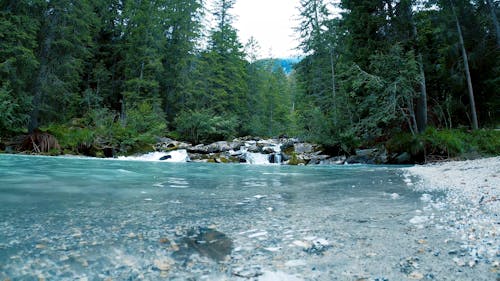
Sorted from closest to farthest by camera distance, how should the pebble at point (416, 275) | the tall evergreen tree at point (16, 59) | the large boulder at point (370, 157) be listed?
the pebble at point (416, 275), the large boulder at point (370, 157), the tall evergreen tree at point (16, 59)

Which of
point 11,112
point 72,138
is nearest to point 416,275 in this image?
point 72,138

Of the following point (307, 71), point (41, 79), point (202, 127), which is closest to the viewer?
point (41, 79)

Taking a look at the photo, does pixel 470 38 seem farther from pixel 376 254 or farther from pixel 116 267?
pixel 116 267

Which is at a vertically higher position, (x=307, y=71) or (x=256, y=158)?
(x=307, y=71)

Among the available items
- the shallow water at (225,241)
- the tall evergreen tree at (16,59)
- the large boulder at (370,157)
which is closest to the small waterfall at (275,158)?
the large boulder at (370,157)

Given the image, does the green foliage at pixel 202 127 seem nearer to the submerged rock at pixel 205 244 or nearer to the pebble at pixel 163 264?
the submerged rock at pixel 205 244

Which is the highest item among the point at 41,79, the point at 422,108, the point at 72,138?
the point at 41,79

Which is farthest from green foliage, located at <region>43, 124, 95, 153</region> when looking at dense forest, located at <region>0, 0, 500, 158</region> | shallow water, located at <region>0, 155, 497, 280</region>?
shallow water, located at <region>0, 155, 497, 280</region>

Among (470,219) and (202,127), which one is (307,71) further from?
(470,219)

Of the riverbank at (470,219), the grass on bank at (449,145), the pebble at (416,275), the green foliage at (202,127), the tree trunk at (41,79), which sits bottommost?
the pebble at (416,275)

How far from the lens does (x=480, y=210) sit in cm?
276

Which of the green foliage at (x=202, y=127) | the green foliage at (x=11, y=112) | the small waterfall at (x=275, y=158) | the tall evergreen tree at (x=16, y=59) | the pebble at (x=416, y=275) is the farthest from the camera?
Result: the green foliage at (x=202, y=127)

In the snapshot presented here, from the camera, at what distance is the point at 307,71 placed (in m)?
24.0

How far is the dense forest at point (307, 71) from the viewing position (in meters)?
13.4
